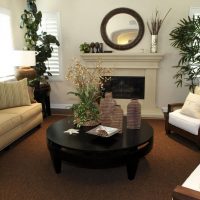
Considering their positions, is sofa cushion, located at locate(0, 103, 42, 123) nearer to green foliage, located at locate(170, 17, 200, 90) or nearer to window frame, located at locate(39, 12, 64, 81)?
window frame, located at locate(39, 12, 64, 81)

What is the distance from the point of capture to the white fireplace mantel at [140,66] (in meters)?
5.06

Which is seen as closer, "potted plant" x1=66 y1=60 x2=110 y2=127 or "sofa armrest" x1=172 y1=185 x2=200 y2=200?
"sofa armrest" x1=172 y1=185 x2=200 y2=200

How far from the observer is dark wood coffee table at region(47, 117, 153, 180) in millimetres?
2439

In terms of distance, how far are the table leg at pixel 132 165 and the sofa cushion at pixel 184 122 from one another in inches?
49.9

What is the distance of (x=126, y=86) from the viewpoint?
548 cm

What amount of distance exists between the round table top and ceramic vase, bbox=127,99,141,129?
0.23 feet

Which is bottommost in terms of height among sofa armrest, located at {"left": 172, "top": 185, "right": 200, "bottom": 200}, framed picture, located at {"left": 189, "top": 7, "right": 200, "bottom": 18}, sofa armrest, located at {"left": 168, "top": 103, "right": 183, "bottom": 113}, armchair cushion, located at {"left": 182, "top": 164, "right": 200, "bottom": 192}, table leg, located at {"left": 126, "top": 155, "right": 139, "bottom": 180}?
table leg, located at {"left": 126, "top": 155, "right": 139, "bottom": 180}

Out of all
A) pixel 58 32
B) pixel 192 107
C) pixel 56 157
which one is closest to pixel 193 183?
pixel 56 157

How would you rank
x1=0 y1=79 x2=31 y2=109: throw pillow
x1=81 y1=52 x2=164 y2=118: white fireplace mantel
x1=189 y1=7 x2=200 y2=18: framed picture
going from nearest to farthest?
x1=0 y1=79 x2=31 y2=109: throw pillow < x1=189 y1=7 x2=200 y2=18: framed picture < x1=81 y1=52 x2=164 y2=118: white fireplace mantel

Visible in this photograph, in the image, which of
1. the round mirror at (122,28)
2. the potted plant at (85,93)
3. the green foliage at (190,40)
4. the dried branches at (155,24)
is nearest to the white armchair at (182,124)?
the green foliage at (190,40)

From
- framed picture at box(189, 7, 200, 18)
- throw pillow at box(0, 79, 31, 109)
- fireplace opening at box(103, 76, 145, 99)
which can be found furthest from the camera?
fireplace opening at box(103, 76, 145, 99)

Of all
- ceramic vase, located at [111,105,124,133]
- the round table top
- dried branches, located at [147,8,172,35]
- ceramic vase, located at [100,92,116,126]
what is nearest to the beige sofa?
the round table top

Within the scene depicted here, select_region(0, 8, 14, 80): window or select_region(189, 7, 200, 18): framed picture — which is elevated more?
select_region(189, 7, 200, 18): framed picture

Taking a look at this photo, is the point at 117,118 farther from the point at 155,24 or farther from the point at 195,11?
the point at 195,11
